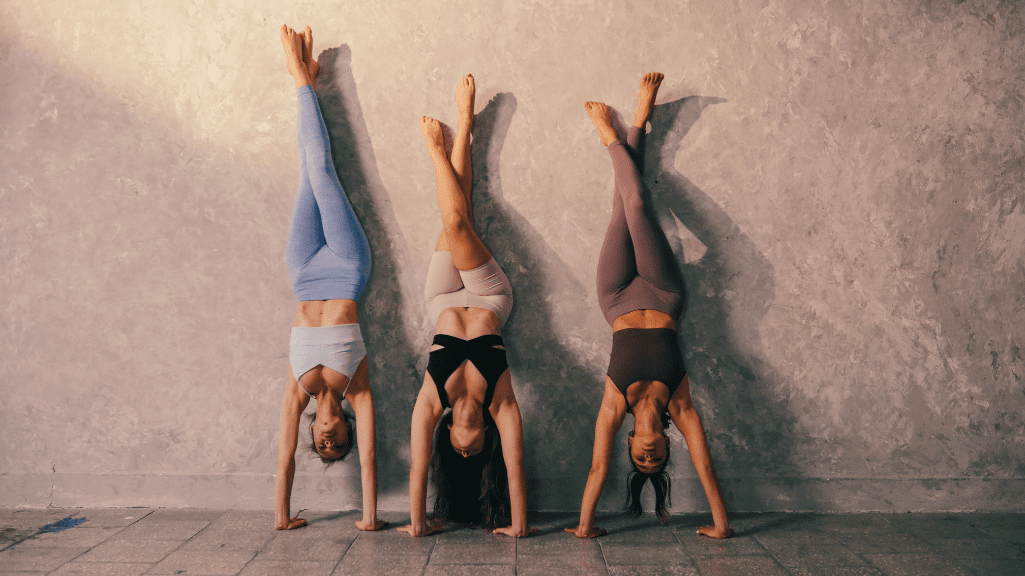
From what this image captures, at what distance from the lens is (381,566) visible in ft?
8.14

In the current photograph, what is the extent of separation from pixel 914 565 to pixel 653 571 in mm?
1157

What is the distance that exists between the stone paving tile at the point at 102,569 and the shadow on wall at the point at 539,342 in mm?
1880

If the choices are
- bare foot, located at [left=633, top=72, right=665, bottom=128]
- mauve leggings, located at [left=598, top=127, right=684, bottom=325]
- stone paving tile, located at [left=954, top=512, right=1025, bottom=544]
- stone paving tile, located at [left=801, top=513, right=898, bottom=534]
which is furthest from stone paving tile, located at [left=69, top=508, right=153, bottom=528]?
stone paving tile, located at [left=954, top=512, right=1025, bottom=544]

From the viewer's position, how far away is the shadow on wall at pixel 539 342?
10.2 ft

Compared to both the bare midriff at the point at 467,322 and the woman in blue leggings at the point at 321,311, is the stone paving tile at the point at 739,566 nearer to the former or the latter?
the bare midriff at the point at 467,322

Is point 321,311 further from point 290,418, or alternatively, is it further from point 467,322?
point 467,322

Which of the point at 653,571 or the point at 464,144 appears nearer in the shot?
the point at 653,571

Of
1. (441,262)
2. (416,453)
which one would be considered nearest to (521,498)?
(416,453)

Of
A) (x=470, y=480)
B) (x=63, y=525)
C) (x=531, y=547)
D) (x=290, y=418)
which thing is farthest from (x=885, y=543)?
(x=63, y=525)

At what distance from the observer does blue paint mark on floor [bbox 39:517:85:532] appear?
292cm

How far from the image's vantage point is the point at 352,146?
3.21 meters

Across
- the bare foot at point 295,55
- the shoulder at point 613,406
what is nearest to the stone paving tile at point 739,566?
the shoulder at point 613,406

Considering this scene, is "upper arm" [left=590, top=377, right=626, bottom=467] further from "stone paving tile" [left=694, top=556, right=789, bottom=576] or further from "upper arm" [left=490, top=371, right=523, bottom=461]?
"stone paving tile" [left=694, top=556, right=789, bottom=576]

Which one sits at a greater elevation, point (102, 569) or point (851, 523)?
point (102, 569)
